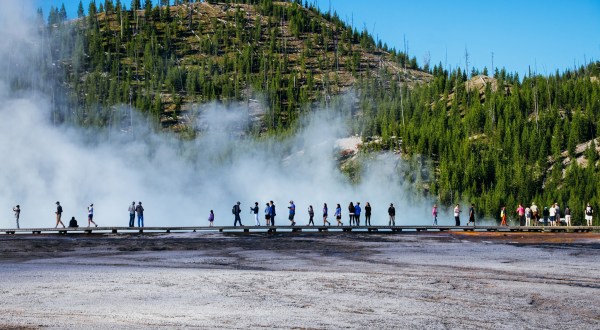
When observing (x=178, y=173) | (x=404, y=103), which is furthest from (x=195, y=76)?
(x=404, y=103)

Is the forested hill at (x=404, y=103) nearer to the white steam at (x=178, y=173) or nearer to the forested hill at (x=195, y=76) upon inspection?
the forested hill at (x=195, y=76)

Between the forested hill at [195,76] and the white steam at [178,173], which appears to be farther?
the forested hill at [195,76]

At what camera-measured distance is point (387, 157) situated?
4744 inches

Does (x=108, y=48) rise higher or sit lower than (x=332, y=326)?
higher

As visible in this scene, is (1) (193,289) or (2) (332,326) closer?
(2) (332,326)

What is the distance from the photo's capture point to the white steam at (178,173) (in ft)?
369

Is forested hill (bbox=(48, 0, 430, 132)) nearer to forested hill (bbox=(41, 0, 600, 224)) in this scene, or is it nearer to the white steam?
forested hill (bbox=(41, 0, 600, 224))

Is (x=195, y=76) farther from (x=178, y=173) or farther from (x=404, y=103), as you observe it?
(x=404, y=103)

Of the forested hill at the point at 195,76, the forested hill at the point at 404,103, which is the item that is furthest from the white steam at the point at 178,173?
the forested hill at the point at 195,76

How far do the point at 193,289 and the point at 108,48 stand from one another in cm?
19206

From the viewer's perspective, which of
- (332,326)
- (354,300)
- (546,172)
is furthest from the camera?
(546,172)

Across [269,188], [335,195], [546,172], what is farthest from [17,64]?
[546,172]

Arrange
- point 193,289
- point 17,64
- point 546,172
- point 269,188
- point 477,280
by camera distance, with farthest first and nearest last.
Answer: point 17,64, point 269,188, point 546,172, point 477,280, point 193,289

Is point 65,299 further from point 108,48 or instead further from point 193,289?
point 108,48
